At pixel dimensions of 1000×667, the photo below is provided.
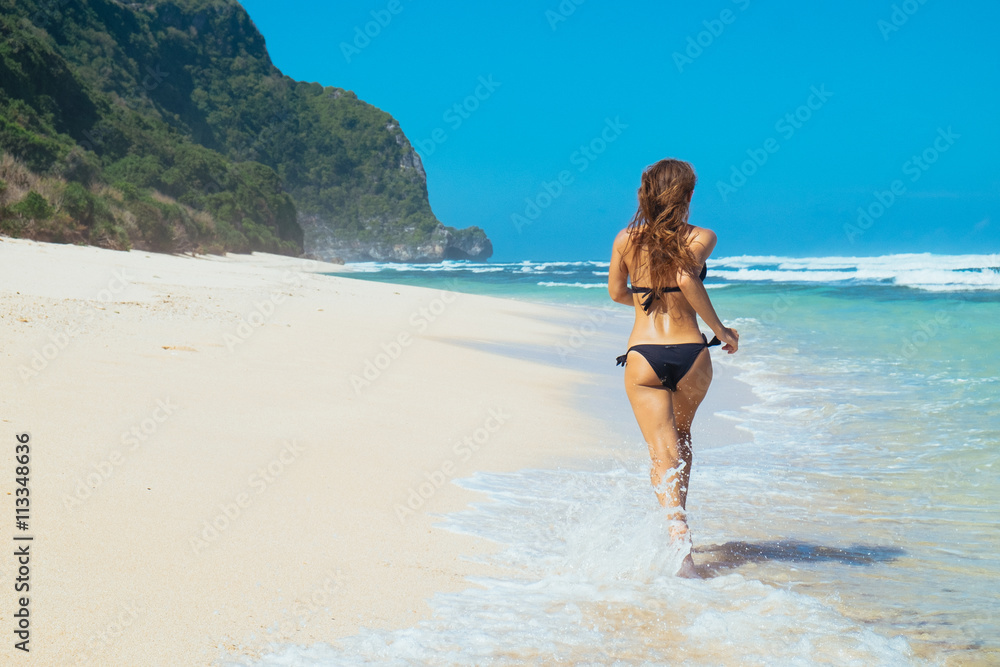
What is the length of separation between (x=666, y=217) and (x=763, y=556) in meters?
1.59

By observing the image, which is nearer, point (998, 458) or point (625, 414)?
point (998, 458)

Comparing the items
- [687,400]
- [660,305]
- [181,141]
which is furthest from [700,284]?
[181,141]

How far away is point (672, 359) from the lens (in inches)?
123

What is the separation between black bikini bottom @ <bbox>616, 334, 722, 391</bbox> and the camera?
3.13 m

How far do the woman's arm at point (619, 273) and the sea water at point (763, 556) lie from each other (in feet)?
3.15

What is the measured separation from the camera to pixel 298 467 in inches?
148

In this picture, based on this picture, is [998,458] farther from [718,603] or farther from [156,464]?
[156,464]

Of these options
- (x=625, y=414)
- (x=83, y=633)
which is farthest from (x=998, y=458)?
(x=83, y=633)

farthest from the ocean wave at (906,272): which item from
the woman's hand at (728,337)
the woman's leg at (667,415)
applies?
the woman's leg at (667,415)

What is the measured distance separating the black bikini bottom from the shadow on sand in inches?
31.7

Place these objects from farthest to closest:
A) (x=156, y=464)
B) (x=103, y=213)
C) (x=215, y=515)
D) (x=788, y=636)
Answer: (x=103, y=213), (x=156, y=464), (x=215, y=515), (x=788, y=636)

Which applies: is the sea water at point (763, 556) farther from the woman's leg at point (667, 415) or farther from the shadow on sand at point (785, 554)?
the woman's leg at point (667, 415)

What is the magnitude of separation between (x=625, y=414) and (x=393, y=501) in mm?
3393

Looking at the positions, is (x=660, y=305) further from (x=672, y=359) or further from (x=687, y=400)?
(x=687, y=400)
